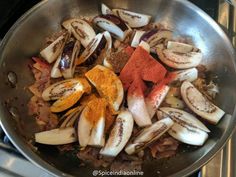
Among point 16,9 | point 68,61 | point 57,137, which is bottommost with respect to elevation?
point 57,137

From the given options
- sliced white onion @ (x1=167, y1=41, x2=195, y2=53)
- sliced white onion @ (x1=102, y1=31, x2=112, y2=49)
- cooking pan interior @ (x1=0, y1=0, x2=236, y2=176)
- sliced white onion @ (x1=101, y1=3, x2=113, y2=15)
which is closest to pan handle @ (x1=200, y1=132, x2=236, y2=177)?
cooking pan interior @ (x1=0, y1=0, x2=236, y2=176)

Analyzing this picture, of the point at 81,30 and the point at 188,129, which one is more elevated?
the point at 81,30

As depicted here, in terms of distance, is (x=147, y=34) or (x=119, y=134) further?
(x=147, y=34)

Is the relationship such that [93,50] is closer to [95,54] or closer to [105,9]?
[95,54]

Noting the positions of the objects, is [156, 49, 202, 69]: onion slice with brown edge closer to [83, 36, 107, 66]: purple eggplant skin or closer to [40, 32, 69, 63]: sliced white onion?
[83, 36, 107, 66]: purple eggplant skin

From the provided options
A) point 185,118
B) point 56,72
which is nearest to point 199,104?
point 185,118

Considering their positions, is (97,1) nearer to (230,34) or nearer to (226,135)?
(230,34)

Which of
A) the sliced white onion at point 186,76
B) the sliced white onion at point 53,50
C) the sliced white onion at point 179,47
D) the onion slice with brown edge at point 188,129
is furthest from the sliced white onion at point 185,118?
the sliced white onion at point 53,50
